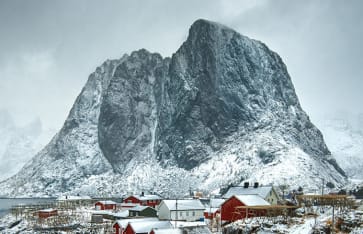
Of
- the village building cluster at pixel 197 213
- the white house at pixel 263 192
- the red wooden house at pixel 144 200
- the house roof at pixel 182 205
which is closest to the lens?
the village building cluster at pixel 197 213

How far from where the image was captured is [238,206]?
71.2m

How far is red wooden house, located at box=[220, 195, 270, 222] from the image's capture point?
7169 centimetres

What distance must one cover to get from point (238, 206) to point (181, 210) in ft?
57.9

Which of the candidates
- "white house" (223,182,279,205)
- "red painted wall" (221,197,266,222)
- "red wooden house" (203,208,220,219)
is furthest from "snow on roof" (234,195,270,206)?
"red wooden house" (203,208,220,219)

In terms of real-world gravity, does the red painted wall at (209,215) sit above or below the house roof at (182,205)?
below

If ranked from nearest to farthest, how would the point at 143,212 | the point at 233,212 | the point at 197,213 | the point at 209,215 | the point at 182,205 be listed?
1. the point at 233,212
2. the point at 182,205
3. the point at 197,213
4. the point at 209,215
5. the point at 143,212

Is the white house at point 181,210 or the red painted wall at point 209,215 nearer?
the white house at point 181,210

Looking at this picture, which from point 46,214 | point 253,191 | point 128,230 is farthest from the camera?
point 46,214

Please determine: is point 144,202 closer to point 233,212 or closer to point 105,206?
point 105,206

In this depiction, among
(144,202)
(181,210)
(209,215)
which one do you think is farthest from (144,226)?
(144,202)

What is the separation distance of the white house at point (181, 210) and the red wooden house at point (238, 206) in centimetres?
1191

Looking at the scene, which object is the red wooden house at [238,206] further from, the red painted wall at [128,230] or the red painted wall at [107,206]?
the red painted wall at [107,206]

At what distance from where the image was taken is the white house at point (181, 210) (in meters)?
84.0

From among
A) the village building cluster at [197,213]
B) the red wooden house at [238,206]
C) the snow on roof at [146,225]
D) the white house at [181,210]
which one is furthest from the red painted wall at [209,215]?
the snow on roof at [146,225]
